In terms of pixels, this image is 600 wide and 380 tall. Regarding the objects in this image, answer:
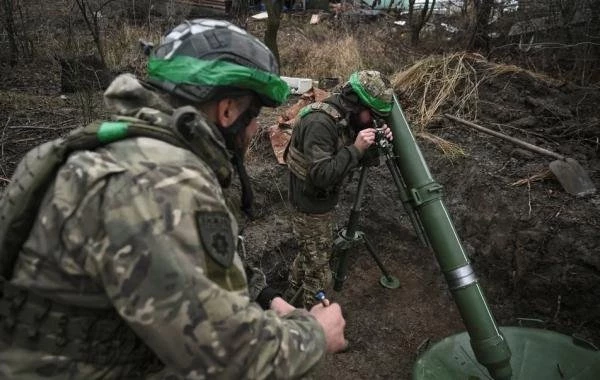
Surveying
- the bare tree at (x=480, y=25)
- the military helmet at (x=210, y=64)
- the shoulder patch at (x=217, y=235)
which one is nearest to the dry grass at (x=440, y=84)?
the bare tree at (x=480, y=25)

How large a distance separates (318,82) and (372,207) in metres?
2.26

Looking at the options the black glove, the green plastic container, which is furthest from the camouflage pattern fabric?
the green plastic container

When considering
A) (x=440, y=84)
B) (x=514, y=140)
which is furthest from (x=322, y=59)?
(x=514, y=140)

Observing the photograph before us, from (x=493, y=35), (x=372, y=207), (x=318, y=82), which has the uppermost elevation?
(x=493, y=35)

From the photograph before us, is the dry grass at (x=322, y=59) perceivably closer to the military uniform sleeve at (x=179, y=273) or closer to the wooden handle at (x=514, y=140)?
the wooden handle at (x=514, y=140)

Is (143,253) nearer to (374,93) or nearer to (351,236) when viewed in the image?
(374,93)

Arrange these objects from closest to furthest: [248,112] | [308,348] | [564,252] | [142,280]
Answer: [142,280]
[308,348]
[248,112]
[564,252]

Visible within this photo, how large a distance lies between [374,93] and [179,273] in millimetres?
2413

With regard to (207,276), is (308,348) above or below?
below

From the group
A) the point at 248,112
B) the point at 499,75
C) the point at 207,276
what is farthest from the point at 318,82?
the point at 207,276

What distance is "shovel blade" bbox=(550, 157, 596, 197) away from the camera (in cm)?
390

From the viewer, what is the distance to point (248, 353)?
44.6 inches

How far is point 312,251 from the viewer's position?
3.79 m

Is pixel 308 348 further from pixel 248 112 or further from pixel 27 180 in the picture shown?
pixel 27 180
